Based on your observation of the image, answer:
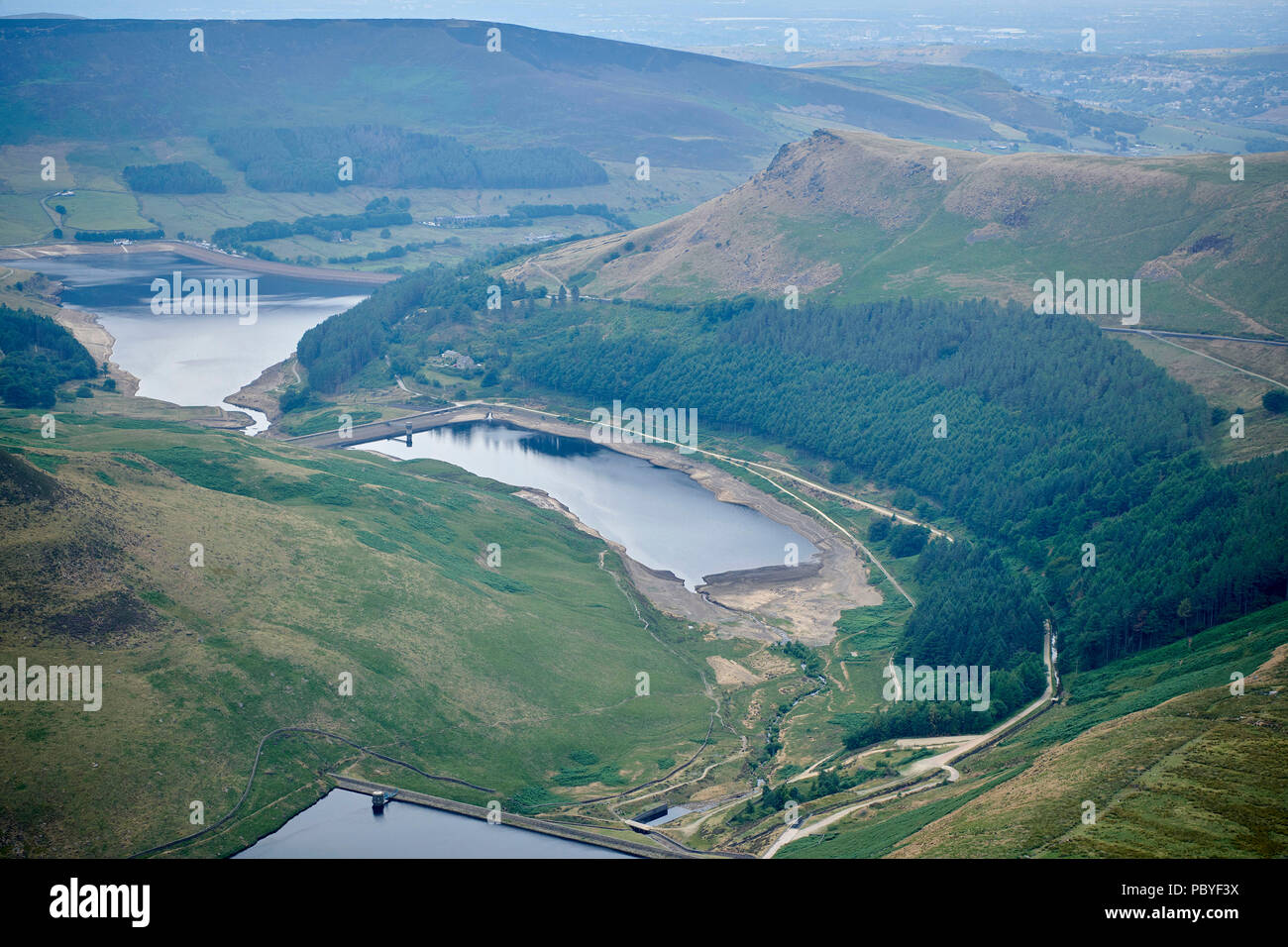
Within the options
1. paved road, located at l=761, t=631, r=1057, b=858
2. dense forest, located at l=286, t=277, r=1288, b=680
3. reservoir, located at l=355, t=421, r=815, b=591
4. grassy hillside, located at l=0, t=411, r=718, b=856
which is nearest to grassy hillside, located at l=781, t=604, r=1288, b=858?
paved road, located at l=761, t=631, r=1057, b=858

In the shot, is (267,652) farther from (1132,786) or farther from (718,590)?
(1132,786)

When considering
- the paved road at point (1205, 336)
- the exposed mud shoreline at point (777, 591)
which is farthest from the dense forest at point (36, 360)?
the paved road at point (1205, 336)

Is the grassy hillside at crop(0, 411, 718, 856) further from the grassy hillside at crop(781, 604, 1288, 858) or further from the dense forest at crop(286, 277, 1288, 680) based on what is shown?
the dense forest at crop(286, 277, 1288, 680)

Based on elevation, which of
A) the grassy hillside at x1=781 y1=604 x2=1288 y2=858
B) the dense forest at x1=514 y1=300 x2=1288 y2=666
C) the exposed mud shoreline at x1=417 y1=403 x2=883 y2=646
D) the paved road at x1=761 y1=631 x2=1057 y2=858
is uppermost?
the dense forest at x1=514 y1=300 x2=1288 y2=666

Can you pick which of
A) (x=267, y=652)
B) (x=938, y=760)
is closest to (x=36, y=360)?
(x=267, y=652)

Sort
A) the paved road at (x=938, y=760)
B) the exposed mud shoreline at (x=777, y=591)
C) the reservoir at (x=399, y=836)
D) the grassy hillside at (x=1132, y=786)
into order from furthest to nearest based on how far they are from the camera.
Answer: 1. the exposed mud shoreline at (x=777, y=591)
2. the paved road at (x=938, y=760)
3. the reservoir at (x=399, y=836)
4. the grassy hillside at (x=1132, y=786)

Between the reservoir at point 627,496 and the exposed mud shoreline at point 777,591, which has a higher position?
the reservoir at point 627,496

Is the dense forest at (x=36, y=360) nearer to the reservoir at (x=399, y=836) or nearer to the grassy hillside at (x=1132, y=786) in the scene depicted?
the reservoir at (x=399, y=836)

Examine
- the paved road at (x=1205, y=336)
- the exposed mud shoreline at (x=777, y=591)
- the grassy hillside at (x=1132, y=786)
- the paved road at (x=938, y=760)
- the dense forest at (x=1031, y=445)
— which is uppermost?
the paved road at (x=1205, y=336)
